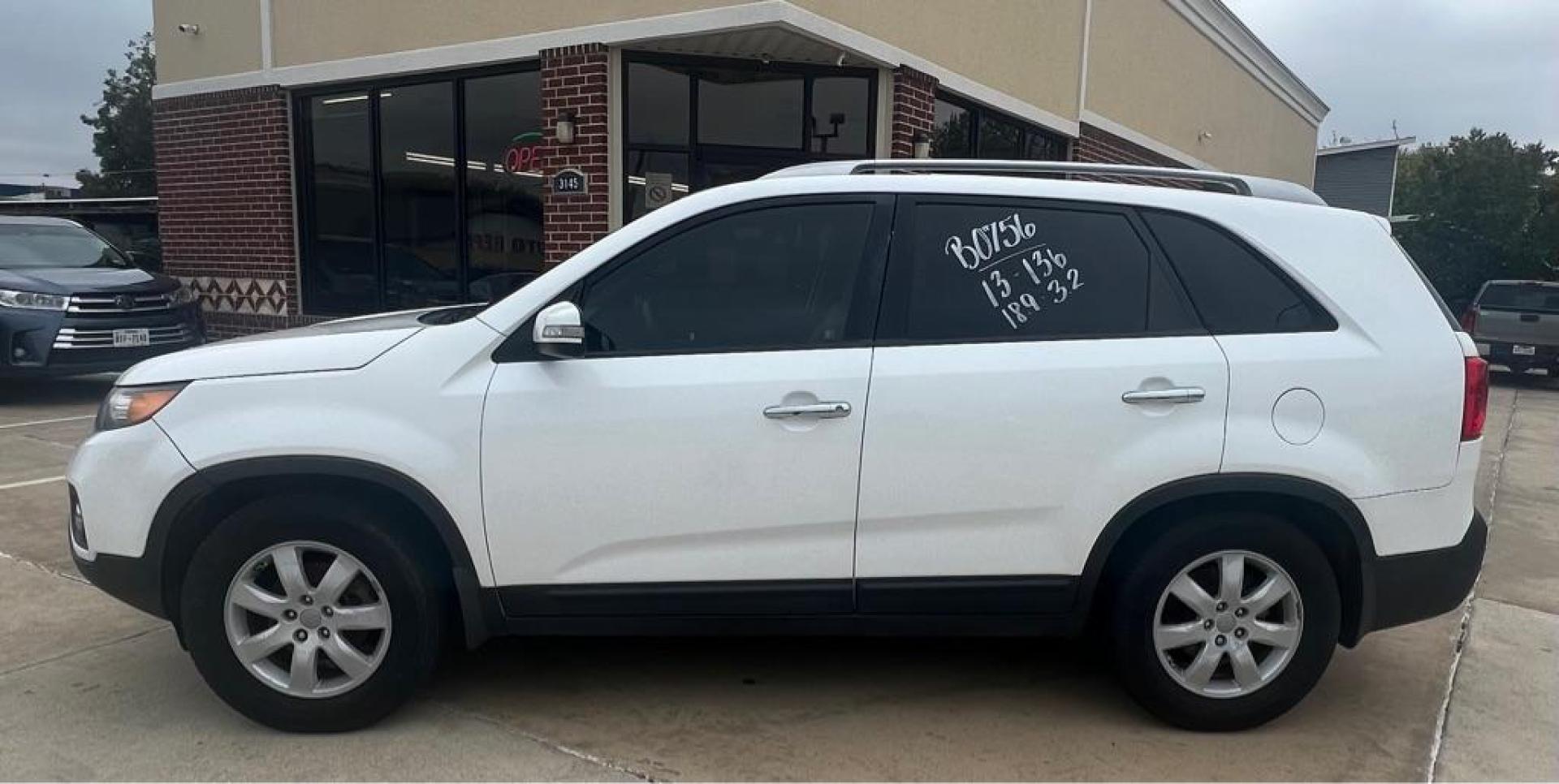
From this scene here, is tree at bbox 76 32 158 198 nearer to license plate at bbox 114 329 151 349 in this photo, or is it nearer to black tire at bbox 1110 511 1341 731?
license plate at bbox 114 329 151 349

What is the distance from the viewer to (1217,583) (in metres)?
3.23

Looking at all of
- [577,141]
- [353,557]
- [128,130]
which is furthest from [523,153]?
[128,130]

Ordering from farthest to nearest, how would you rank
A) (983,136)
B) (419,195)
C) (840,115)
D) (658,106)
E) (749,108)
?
(983,136), (419,195), (840,115), (749,108), (658,106)

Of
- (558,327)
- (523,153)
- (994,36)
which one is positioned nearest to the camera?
(558,327)

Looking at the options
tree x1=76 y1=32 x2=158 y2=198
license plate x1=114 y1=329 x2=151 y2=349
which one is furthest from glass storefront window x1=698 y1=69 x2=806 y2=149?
tree x1=76 y1=32 x2=158 y2=198

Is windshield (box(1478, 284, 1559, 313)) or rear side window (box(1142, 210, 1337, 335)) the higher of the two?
rear side window (box(1142, 210, 1337, 335))

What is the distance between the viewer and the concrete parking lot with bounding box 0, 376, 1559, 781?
307cm

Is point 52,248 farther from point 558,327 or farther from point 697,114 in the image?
point 558,327

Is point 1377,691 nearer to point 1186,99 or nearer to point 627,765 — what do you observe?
point 627,765

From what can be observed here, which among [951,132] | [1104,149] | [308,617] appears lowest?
[308,617]

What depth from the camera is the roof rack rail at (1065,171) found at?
347 centimetres

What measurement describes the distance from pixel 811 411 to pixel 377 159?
8.49m

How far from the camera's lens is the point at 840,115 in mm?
8867

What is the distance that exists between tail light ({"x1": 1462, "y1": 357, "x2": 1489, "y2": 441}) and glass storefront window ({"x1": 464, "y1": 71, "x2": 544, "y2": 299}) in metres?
7.26
